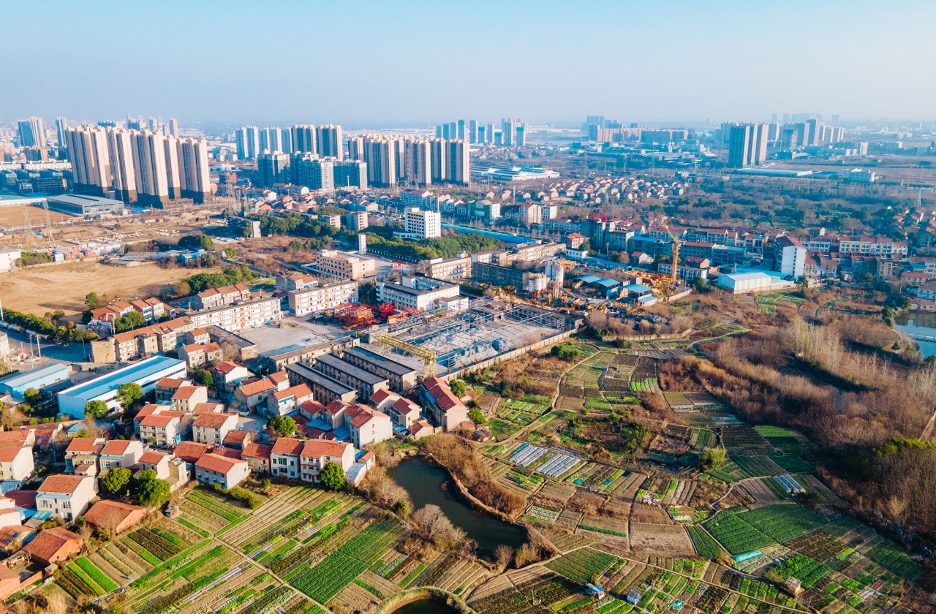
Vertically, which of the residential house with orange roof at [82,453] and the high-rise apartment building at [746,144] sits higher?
the high-rise apartment building at [746,144]

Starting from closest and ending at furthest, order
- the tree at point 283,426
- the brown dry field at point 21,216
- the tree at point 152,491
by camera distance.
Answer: the tree at point 152,491, the tree at point 283,426, the brown dry field at point 21,216

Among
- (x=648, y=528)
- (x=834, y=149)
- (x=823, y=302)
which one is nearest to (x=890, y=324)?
(x=823, y=302)

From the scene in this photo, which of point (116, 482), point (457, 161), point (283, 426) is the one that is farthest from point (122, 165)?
point (116, 482)

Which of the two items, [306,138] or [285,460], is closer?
[285,460]

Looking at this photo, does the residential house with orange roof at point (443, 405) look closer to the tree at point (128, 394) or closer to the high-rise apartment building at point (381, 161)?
the tree at point (128, 394)

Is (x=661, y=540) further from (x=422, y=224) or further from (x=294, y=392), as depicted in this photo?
(x=422, y=224)

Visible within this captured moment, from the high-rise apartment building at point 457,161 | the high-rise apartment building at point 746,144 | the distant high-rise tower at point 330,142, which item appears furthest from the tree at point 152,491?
the high-rise apartment building at point 746,144
